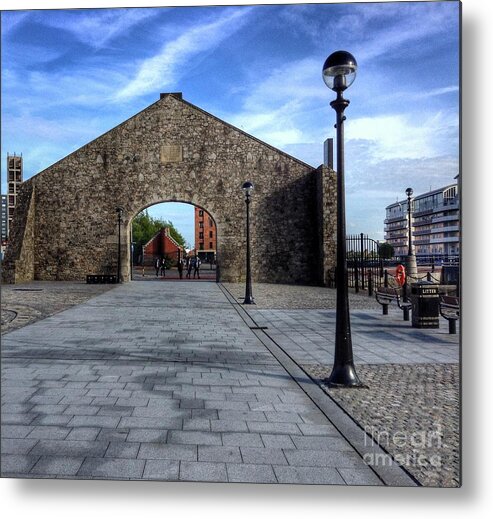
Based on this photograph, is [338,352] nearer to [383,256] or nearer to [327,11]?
[327,11]

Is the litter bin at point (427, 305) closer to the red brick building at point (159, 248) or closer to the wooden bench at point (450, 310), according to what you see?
the wooden bench at point (450, 310)

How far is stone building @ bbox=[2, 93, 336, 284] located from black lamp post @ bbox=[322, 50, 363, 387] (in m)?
17.3

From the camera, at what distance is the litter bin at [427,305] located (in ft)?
27.8

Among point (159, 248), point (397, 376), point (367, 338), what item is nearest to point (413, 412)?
point (397, 376)

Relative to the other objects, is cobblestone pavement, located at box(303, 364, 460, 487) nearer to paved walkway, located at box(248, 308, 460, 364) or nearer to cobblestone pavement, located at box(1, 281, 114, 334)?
paved walkway, located at box(248, 308, 460, 364)

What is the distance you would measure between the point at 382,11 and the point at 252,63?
1.19 metres

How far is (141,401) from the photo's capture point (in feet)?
14.2

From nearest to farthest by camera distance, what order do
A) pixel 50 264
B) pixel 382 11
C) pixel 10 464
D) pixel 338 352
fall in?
pixel 10 464
pixel 382 11
pixel 338 352
pixel 50 264

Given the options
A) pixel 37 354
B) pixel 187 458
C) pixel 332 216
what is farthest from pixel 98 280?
pixel 187 458

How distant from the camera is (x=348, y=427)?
3.69m

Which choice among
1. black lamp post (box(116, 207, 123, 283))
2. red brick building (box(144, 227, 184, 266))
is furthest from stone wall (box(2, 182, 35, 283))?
red brick building (box(144, 227, 184, 266))

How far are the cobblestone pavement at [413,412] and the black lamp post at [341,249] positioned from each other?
20 cm

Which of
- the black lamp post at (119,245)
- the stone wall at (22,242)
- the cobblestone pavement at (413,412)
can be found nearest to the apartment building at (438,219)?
the cobblestone pavement at (413,412)

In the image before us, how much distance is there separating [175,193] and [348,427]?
20.1 meters
